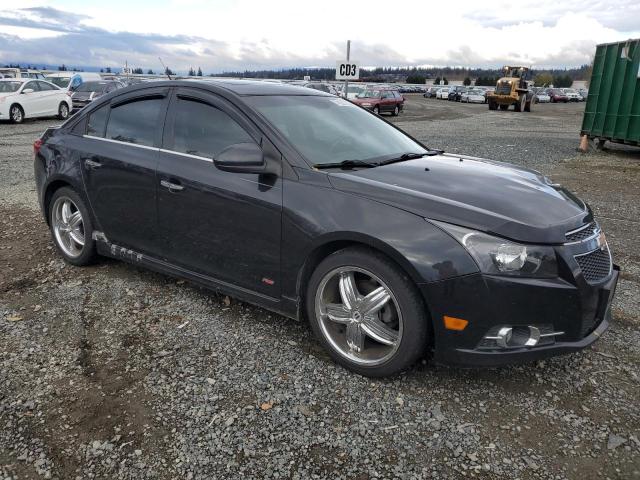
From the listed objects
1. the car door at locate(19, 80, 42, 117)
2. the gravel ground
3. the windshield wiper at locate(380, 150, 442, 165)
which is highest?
the windshield wiper at locate(380, 150, 442, 165)

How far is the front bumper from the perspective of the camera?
107 inches

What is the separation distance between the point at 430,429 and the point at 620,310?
7.56ft

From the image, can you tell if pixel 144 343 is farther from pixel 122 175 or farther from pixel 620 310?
pixel 620 310

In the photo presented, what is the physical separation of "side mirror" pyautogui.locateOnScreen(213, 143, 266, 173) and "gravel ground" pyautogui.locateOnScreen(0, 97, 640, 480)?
1.17m

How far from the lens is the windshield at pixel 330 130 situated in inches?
141

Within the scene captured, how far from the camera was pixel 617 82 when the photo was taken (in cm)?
1419

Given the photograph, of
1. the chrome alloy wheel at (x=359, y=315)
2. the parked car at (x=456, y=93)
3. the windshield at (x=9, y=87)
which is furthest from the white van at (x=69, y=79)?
the parked car at (x=456, y=93)

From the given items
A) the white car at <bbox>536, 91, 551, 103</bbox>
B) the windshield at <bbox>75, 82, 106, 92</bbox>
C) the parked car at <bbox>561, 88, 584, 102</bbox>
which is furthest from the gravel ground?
the parked car at <bbox>561, 88, 584, 102</bbox>

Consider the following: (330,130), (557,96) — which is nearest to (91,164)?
(330,130)

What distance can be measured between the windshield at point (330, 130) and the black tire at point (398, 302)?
72 centimetres

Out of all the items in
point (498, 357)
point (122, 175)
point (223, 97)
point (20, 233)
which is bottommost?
point (20, 233)

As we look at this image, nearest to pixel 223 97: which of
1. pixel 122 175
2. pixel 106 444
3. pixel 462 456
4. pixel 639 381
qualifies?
pixel 122 175

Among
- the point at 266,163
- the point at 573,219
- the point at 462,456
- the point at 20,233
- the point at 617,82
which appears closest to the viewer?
the point at 462,456

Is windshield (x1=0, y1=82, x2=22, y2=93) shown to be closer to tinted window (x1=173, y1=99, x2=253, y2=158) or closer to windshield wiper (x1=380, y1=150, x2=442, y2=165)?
tinted window (x1=173, y1=99, x2=253, y2=158)
